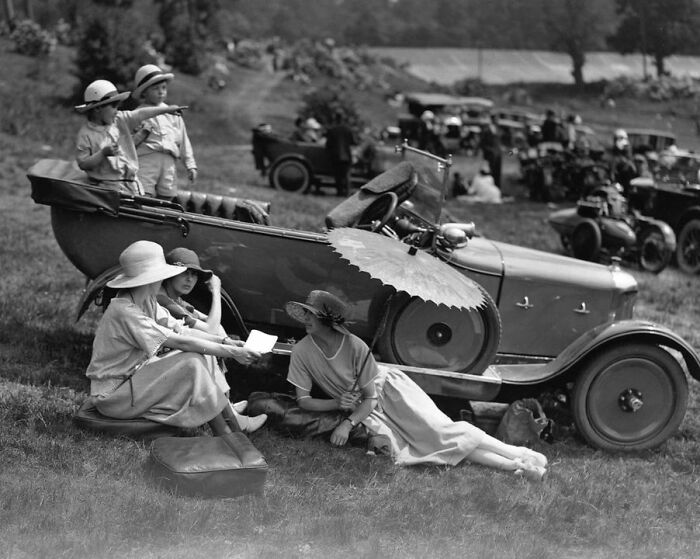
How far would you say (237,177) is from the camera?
18.1 meters

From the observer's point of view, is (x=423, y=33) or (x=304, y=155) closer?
(x=304, y=155)

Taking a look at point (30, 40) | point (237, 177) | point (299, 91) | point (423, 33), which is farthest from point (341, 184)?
point (423, 33)

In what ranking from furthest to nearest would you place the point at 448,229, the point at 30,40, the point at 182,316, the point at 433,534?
1. the point at 30,40
2. the point at 448,229
3. the point at 182,316
4. the point at 433,534

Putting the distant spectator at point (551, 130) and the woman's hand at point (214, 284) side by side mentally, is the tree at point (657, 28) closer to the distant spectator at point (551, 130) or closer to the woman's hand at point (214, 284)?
the distant spectator at point (551, 130)

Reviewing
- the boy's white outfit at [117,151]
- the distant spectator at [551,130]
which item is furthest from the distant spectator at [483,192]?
the boy's white outfit at [117,151]

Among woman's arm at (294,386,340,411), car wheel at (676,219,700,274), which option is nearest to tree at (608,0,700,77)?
car wheel at (676,219,700,274)

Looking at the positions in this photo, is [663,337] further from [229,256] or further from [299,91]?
[299,91]

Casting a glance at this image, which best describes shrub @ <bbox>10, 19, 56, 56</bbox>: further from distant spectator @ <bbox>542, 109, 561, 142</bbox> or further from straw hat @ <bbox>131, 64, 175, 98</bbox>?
straw hat @ <bbox>131, 64, 175, 98</bbox>

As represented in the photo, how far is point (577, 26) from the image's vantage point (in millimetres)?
28703

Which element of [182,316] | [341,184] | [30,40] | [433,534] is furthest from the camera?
[30,40]

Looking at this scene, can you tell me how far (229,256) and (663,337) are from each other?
2934 mm

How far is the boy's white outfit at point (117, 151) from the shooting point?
22.7 ft

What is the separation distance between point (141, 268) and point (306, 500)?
5.20ft

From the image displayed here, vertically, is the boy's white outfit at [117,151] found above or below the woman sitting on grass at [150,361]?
above
